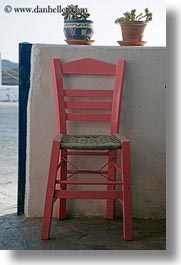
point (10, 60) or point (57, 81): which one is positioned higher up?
point (10, 60)

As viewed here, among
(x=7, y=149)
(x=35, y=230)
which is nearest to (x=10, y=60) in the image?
(x=7, y=149)

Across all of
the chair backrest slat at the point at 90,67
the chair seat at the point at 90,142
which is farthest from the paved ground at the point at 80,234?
the chair backrest slat at the point at 90,67

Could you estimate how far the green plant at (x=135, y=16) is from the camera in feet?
7.59

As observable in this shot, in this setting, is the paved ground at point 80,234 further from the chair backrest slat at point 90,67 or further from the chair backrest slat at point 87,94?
the chair backrest slat at point 90,67

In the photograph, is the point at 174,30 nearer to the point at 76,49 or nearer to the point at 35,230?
the point at 76,49

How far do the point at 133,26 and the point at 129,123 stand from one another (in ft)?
1.48

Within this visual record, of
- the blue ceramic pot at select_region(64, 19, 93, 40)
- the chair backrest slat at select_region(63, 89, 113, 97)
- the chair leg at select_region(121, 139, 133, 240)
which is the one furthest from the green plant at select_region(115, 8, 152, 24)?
the chair leg at select_region(121, 139, 133, 240)

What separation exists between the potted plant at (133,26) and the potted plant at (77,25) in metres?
0.15

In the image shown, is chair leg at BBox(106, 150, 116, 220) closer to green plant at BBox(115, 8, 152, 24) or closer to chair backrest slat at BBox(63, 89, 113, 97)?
chair backrest slat at BBox(63, 89, 113, 97)

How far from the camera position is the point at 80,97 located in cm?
225

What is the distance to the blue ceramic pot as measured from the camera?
2.28 m

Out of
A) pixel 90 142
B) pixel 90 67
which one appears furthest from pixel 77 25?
pixel 90 142

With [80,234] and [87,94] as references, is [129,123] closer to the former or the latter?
[87,94]

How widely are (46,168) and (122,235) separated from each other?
480 mm
